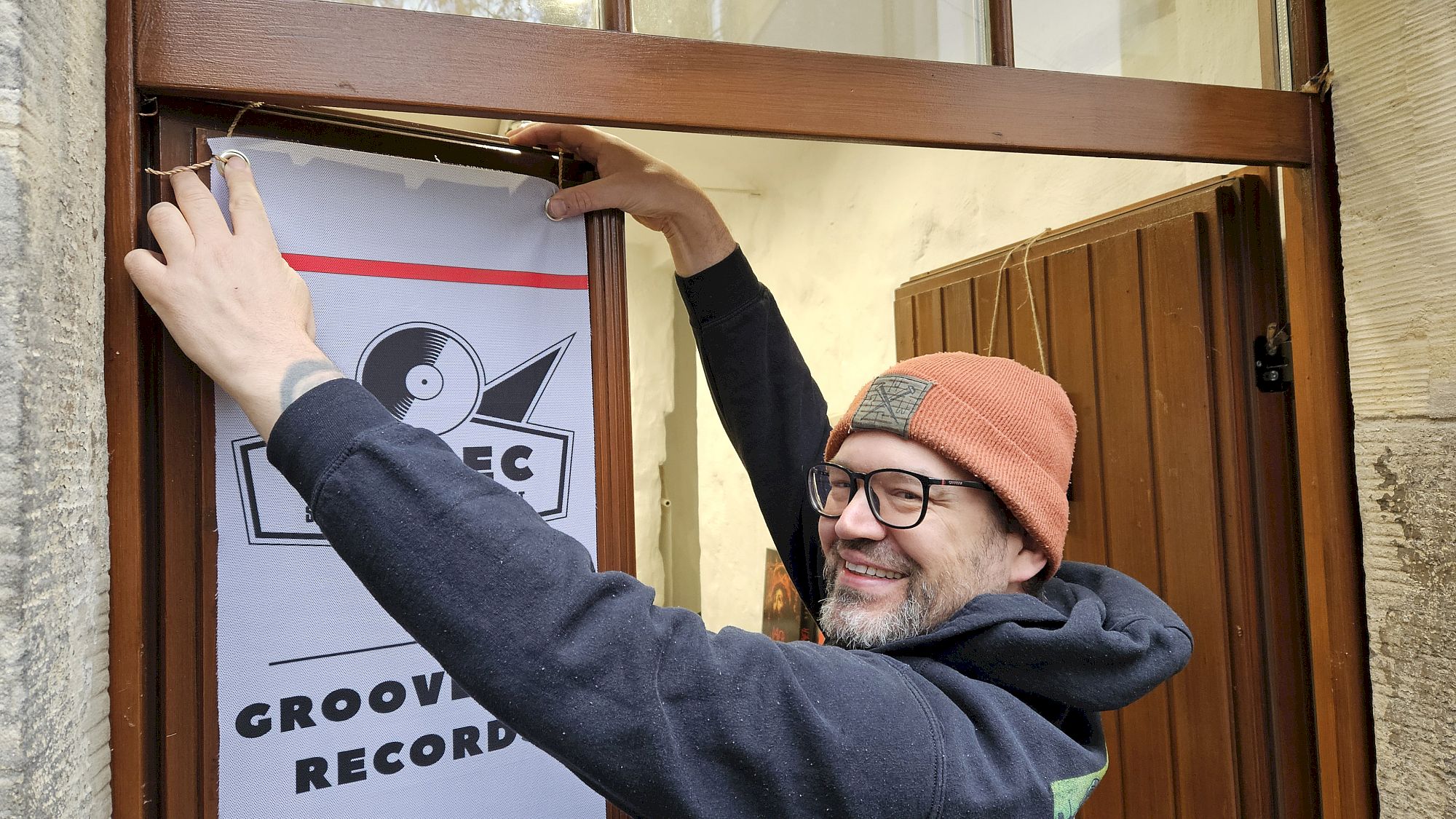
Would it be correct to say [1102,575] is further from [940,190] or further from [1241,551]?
[940,190]

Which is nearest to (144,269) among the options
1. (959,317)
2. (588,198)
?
(588,198)

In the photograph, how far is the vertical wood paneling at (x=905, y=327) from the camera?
238cm

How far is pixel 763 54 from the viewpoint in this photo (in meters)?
0.93

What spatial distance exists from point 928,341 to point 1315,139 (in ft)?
3.74

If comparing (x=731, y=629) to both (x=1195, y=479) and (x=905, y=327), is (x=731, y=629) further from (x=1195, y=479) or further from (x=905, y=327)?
(x=905, y=327)

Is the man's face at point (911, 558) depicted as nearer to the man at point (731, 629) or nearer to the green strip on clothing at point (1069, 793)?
the man at point (731, 629)

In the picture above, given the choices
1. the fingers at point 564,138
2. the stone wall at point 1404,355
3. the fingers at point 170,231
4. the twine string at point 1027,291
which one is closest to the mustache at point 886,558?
the fingers at point 564,138

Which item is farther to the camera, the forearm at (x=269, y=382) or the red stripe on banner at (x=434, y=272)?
the red stripe on banner at (x=434, y=272)

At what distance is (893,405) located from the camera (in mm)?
1121

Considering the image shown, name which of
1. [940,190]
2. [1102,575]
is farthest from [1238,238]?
[940,190]

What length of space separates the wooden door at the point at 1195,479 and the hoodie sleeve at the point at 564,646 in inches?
37.2

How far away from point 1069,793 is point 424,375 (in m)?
0.79

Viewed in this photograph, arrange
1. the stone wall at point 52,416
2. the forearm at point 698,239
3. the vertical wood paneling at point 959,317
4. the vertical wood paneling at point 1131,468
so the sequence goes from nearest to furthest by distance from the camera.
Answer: the stone wall at point 52,416, the forearm at point 698,239, the vertical wood paneling at point 1131,468, the vertical wood paneling at point 959,317

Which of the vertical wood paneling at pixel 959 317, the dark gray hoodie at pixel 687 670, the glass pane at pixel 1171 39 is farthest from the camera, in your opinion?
the vertical wood paneling at pixel 959 317
